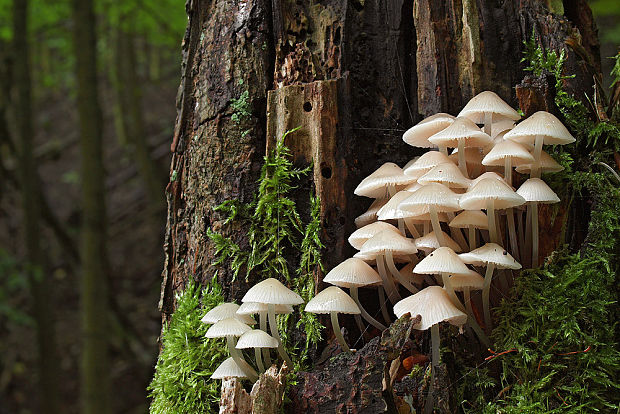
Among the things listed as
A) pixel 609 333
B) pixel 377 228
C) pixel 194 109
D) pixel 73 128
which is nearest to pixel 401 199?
pixel 377 228

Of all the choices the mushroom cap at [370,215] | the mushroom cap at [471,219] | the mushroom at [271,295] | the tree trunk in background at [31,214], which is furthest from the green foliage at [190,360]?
the tree trunk in background at [31,214]

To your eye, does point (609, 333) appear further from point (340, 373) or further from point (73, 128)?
point (73, 128)

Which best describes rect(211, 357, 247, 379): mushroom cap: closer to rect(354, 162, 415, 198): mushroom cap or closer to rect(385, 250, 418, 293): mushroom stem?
rect(385, 250, 418, 293): mushroom stem

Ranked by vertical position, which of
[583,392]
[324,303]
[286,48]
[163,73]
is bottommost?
[583,392]

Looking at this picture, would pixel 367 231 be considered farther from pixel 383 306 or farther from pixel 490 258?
pixel 490 258

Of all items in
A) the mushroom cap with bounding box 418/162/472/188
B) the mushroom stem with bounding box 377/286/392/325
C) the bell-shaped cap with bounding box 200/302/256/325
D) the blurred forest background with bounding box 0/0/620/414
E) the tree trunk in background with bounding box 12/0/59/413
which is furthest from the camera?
the tree trunk in background with bounding box 12/0/59/413

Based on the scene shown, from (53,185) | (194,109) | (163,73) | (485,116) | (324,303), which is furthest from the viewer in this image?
(163,73)

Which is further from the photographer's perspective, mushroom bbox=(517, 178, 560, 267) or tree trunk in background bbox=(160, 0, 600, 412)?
tree trunk in background bbox=(160, 0, 600, 412)

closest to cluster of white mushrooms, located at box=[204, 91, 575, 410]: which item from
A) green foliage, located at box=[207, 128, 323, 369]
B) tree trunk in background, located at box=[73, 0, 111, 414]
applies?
green foliage, located at box=[207, 128, 323, 369]
